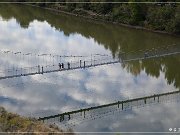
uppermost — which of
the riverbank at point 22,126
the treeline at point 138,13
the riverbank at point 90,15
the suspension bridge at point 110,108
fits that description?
the treeline at point 138,13

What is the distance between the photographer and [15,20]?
24.6 meters

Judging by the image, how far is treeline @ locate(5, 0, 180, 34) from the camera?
1942cm

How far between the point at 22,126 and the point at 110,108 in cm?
278

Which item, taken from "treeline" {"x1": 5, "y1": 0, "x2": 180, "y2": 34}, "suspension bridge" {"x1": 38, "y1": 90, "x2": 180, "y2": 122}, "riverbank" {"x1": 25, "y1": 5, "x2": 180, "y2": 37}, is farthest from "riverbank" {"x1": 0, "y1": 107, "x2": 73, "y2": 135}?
"riverbank" {"x1": 25, "y1": 5, "x2": 180, "y2": 37}

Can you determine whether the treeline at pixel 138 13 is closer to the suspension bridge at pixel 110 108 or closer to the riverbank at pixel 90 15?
the riverbank at pixel 90 15

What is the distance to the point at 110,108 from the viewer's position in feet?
34.5

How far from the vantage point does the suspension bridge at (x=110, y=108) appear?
32.7 ft

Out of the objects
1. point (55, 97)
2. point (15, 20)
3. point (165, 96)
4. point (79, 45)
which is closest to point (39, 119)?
point (55, 97)

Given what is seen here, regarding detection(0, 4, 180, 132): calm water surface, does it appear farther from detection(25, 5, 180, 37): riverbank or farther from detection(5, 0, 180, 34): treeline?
detection(5, 0, 180, 34): treeline

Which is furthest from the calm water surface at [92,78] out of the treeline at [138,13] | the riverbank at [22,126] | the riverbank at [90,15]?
the riverbank at [22,126]

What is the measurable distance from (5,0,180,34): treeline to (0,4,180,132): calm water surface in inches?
24.3

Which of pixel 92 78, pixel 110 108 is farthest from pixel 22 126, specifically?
pixel 92 78

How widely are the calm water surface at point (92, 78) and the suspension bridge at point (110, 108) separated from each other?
237mm

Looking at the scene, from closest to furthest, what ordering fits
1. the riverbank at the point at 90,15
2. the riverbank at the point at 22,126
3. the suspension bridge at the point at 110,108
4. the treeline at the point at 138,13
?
the riverbank at the point at 22,126
the suspension bridge at the point at 110,108
the treeline at the point at 138,13
the riverbank at the point at 90,15
